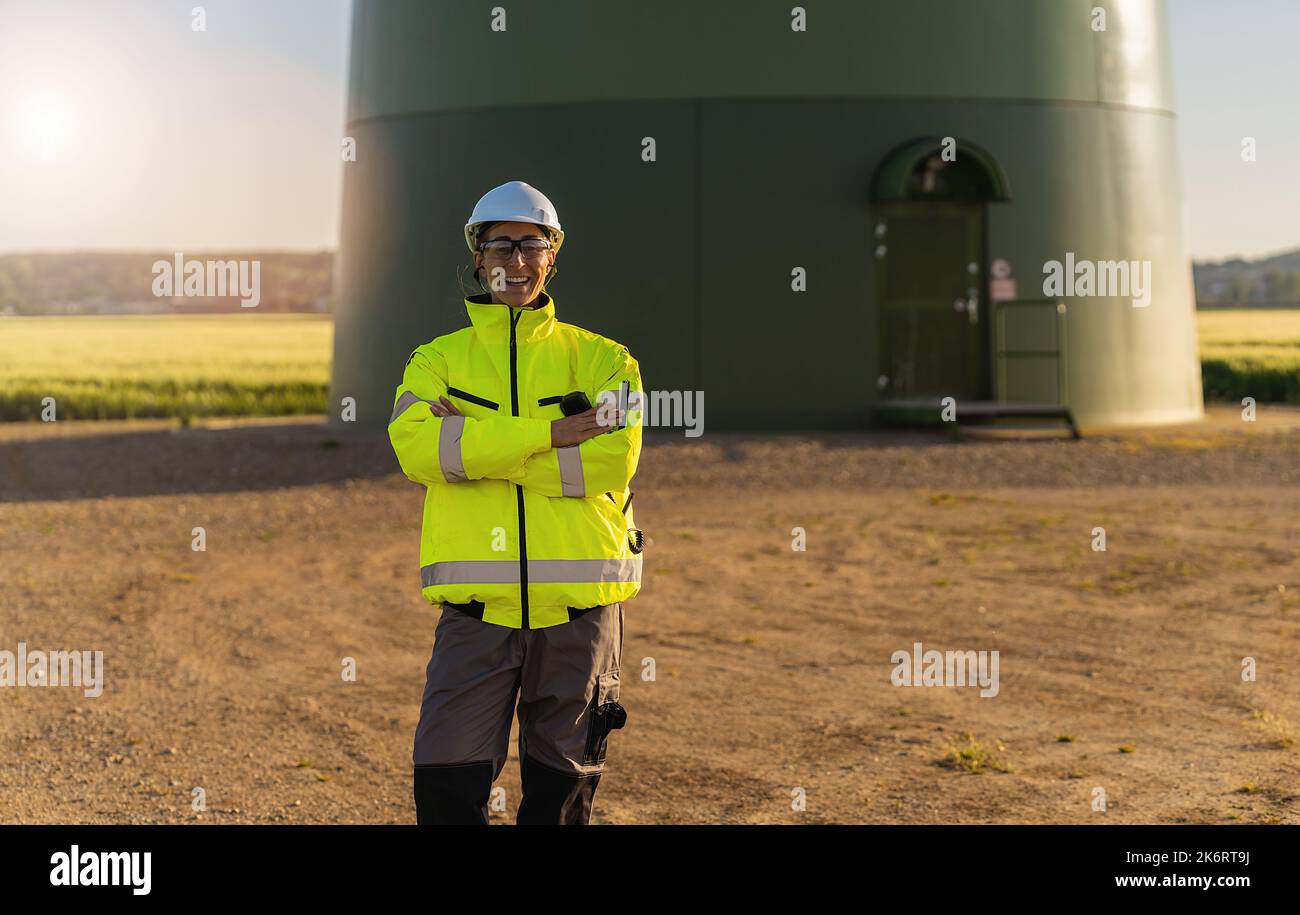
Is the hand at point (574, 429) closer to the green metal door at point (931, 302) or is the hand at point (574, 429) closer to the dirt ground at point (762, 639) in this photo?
the dirt ground at point (762, 639)

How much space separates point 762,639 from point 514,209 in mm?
4644

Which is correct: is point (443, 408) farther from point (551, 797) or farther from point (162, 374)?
point (162, 374)

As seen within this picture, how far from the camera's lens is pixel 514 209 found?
4.08 metres

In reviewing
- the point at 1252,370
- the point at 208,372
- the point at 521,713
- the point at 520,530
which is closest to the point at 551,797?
the point at 521,713

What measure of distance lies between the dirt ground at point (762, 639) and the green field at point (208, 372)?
10.2 meters

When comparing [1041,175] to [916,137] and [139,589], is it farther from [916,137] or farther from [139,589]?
[139,589]

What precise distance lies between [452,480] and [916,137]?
48.0 ft

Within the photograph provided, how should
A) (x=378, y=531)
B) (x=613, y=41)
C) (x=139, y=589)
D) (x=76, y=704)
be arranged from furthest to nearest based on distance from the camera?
(x=613, y=41) → (x=378, y=531) → (x=139, y=589) → (x=76, y=704)

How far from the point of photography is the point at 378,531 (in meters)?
12.1

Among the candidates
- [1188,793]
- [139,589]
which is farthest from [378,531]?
[1188,793]

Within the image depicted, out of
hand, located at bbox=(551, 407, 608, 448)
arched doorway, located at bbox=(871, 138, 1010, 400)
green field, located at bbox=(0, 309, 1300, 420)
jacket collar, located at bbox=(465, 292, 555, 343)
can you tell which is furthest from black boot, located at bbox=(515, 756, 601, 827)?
green field, located at bbox=(0, 309, 1300, 420)

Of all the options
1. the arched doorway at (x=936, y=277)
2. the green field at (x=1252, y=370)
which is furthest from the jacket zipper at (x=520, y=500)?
the green field at (x=1252, y=370)

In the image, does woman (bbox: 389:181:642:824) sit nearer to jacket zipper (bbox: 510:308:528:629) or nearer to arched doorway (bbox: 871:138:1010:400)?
jacket zipper (bbox: 510:308:528:629)

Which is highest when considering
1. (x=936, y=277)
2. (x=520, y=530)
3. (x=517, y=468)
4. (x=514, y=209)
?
(x=936, y=277)
